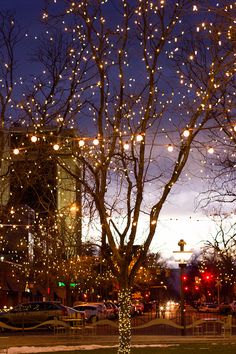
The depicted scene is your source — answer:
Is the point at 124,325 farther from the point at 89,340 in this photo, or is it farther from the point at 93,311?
the point at 93,311

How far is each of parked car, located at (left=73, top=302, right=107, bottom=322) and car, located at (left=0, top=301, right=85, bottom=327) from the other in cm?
526

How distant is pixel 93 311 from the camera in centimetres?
4578

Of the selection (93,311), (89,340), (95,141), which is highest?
(95,141)

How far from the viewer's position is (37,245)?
52000mm

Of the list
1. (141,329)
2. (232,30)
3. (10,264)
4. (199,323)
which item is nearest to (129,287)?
(232,30)

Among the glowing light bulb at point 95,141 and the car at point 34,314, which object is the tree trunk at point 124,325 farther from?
the car at point 34,314

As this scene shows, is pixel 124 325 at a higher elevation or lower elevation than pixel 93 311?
lower

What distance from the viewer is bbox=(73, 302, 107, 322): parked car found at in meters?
44.1

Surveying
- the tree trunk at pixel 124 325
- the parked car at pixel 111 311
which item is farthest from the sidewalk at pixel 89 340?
the parked car at pixel 111 311

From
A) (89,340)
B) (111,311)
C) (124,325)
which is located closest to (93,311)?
(111,311)

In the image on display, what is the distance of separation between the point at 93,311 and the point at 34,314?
8417 millimetres

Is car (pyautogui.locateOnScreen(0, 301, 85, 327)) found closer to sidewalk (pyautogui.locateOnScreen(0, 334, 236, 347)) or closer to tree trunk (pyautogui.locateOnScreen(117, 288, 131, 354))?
sidewalk (pyautogui.locateOnScreen(0, 334, 236, 347))

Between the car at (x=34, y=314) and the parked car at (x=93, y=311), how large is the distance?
5.26 meters

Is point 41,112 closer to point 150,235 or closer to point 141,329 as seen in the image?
point 150,235
